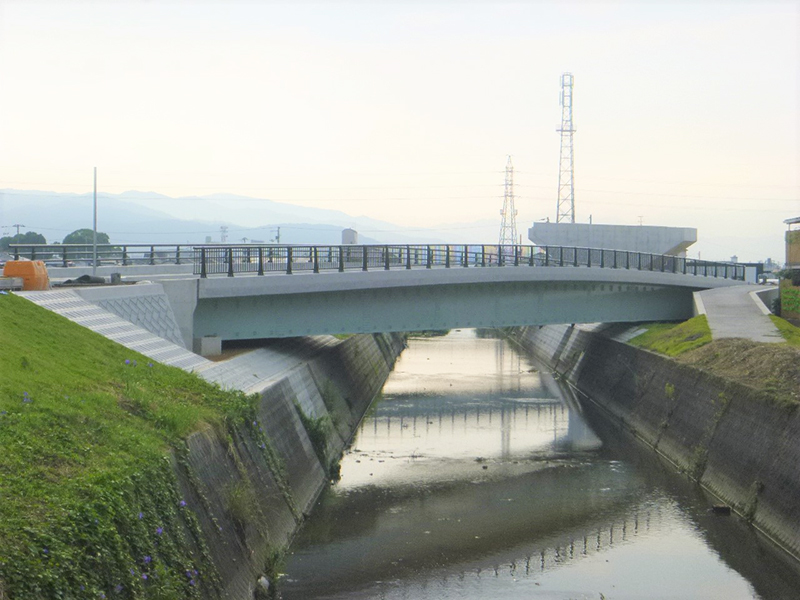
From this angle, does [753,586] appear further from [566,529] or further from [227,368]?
[227,368]

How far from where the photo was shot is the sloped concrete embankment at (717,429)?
21594 millimetres

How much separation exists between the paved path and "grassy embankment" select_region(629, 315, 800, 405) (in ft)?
1.25

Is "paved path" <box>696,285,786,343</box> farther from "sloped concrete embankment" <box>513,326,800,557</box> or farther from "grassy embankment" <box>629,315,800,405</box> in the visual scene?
"sloped concrete embankment" <box>513,326,800,557</box>

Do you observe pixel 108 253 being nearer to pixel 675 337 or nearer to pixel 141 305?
pixel 141 305

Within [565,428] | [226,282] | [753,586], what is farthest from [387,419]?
[753,586]

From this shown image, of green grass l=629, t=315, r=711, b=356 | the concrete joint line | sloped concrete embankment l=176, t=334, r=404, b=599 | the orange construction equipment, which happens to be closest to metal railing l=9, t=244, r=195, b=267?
sloped concrete embankment l=176, t=334, r=404, b=599

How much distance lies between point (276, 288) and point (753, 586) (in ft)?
59.8

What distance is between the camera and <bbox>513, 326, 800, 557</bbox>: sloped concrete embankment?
2159 cm

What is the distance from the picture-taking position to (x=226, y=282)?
104ft

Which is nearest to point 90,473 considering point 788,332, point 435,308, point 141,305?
point 141,305

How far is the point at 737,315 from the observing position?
39.7 meters

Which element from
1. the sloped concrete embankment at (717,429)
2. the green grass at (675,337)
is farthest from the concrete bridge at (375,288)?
the sloped concrete embankment at (717,429)

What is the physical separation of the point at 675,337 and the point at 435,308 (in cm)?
917

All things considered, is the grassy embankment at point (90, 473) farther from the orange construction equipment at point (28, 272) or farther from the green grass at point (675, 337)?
the green grass at point (675, 337)
